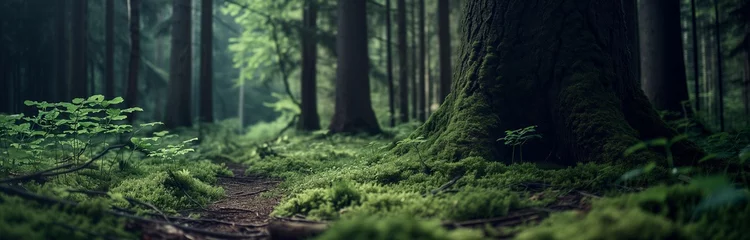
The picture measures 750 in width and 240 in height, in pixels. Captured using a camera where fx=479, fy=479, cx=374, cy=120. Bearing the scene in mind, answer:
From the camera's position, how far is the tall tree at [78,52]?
45.8 ft

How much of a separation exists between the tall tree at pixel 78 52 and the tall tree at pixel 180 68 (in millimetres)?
2459

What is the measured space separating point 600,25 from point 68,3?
54.4ft

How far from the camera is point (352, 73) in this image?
48.3 ft

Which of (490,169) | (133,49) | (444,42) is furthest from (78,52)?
(490,169)

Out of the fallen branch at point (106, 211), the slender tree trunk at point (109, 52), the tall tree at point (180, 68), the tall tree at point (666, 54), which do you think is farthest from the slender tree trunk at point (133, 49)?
the tall tree at point (666, 54)

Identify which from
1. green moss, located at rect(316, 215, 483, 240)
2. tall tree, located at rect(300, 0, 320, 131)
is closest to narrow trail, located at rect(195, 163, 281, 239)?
green moss, located at rect(316, 215, 483, 240)

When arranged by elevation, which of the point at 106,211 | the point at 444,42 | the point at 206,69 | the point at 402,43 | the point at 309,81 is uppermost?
the point at 402,43

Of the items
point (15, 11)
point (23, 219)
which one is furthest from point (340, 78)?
point (23, 219)

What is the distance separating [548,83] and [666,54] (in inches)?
264

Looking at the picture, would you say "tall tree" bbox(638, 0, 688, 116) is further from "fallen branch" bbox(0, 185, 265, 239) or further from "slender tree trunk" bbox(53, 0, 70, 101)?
Result: "slender tree trunk" bbox(53, 0, 70, 101)

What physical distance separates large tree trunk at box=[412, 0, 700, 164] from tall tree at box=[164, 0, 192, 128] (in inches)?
422

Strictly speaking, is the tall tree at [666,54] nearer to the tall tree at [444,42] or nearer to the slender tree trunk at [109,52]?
the tall tree at [444,42]

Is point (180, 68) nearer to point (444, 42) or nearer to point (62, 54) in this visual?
point (62, 54)

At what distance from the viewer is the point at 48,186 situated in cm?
455
